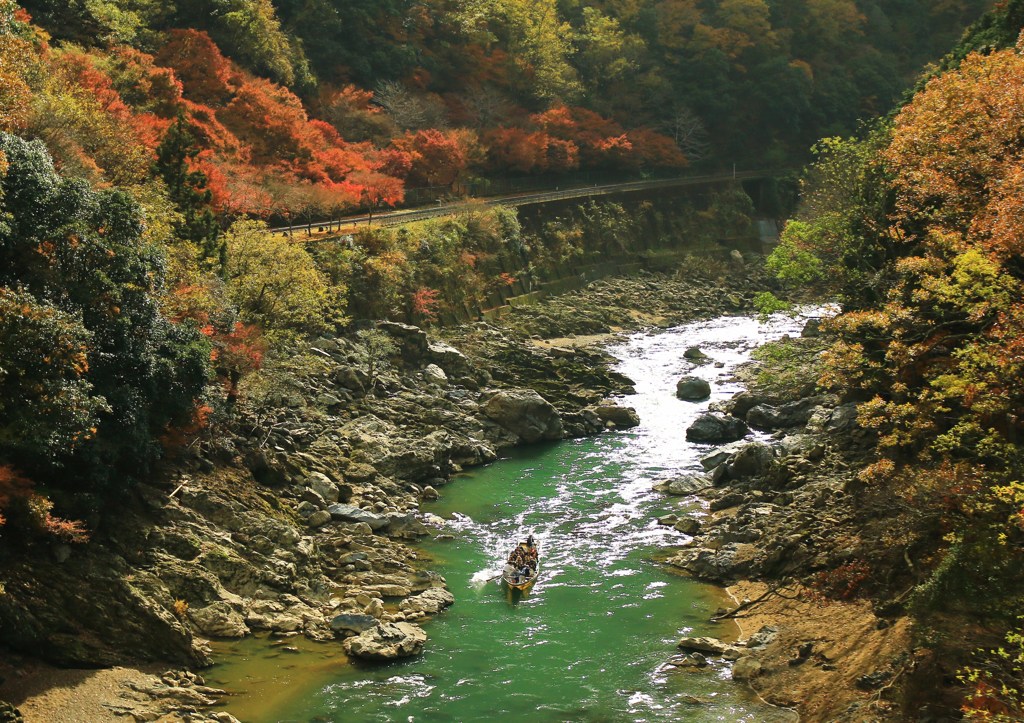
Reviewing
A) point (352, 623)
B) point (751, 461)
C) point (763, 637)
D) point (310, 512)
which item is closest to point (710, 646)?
point (763, 637)

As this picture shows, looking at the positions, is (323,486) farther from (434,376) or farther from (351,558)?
(434,376)

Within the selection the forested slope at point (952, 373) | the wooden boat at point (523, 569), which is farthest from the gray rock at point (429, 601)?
the forested slope at point (952, 373)

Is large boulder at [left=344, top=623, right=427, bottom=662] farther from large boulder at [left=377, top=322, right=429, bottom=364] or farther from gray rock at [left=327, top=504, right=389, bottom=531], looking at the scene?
large boulder at [left=377, top=322, right=429, bottom=364]

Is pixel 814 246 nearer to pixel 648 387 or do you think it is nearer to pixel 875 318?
pixel 648 387

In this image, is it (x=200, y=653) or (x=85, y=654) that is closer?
(x=85, y=654)

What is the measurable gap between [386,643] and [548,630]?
4420 millimetres

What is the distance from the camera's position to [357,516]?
3142 centimetres

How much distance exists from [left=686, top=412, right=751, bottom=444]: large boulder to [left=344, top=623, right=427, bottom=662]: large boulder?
66.7 ft

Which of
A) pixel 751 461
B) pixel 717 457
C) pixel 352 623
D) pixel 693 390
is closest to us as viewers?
pixel 352 623

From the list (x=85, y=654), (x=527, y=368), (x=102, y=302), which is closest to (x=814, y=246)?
(x=527, y=368)

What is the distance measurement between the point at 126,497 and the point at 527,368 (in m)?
25.2

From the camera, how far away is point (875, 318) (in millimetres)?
25500

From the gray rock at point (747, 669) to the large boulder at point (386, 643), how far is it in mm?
7554

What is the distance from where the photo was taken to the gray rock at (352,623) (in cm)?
2467
